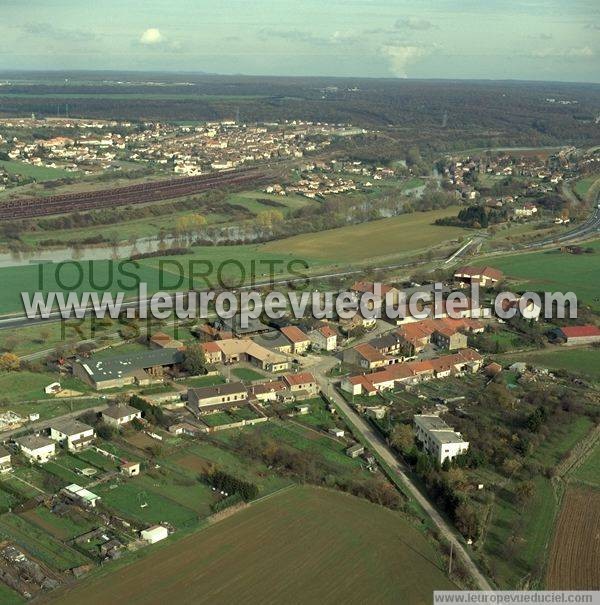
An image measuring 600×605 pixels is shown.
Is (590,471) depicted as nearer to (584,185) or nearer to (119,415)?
(119,415)

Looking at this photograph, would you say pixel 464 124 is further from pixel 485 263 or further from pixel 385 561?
pixel 385 561

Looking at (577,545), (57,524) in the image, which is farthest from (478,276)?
(57,524)

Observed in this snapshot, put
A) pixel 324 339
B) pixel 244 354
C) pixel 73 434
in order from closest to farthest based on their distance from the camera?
pixel 73 434, pixel 244 354, pixel 324 339

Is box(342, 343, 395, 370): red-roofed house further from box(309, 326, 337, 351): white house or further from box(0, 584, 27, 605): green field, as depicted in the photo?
box(0, 584, 27, 605): green field

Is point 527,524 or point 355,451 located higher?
point 355,451

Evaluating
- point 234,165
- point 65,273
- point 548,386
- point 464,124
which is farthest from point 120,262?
point 464,124

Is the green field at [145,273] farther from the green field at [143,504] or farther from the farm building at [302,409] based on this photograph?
the green field at [143,504]

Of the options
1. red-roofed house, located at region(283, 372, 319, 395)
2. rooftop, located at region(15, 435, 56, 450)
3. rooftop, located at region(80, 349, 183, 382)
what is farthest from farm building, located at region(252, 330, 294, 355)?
rooftop, located at region(15, 435, 56, 450)
